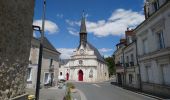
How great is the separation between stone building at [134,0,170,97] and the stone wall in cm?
1210

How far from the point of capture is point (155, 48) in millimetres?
16188

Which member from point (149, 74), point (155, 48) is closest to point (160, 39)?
point (155, 48)

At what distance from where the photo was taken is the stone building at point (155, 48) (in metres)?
14.0

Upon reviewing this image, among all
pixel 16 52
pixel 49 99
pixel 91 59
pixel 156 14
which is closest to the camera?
pixel 16 52

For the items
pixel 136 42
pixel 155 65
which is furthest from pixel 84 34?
pixel 155 65

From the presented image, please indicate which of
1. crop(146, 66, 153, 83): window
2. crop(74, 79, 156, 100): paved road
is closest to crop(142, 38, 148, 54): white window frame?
crop(146, 66, 153, 83): window

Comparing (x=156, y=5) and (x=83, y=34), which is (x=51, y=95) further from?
(x=83, y=34)

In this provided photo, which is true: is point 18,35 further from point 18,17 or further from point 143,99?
point 143,99

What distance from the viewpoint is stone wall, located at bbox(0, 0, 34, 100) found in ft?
12.7

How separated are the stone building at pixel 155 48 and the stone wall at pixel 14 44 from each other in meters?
12.1

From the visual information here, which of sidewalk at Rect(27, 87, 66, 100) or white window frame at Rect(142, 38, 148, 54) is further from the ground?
white window frame at Rect(142, 38, 148, 54)

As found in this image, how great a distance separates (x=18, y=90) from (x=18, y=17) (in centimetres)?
217

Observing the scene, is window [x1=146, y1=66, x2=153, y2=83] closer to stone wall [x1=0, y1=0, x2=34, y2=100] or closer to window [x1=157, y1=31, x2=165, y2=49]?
window [x1=157, y1=31, x2=165, y2=49]

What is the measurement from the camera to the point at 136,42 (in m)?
21.6
